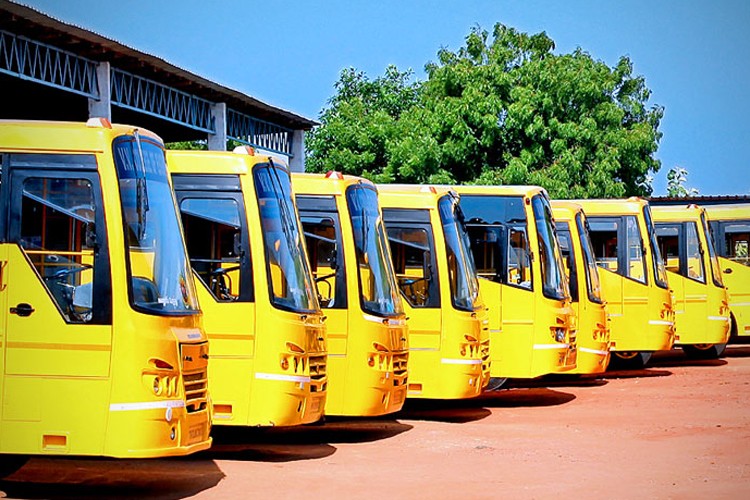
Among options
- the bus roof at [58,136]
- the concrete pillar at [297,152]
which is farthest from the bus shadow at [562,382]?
the concrete pillar at [297,152]

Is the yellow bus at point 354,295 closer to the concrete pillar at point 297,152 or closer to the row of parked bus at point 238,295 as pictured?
the row of parked bus at point 238,295

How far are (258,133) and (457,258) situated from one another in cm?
2251

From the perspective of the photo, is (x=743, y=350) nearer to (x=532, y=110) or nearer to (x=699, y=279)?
(x=699, y=279)

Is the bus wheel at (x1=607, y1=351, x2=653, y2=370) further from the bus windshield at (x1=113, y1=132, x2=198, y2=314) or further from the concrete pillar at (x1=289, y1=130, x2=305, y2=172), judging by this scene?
the concrete pillar at (x1=289, y1=130, x2=305, y2=172)

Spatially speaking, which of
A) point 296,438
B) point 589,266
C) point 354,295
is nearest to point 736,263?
point 589,266

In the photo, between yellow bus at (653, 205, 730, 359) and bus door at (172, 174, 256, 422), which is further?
yellow bus at (653, 205, 730, 359)

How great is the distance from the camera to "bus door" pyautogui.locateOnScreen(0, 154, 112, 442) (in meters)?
9.73

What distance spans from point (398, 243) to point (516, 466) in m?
4.68

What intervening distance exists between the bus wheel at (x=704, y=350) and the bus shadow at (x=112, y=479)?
16.6 m

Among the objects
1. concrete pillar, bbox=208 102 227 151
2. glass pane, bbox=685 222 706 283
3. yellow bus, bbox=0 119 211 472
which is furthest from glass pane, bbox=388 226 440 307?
concrete pillar, bbox=208 102 227 151

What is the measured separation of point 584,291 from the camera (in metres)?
Result: 21.3

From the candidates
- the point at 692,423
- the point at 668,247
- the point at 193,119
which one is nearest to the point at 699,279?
the point at 668,247

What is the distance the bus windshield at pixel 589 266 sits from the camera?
842 inches

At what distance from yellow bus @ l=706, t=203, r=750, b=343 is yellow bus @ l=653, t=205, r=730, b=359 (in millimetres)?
2423
